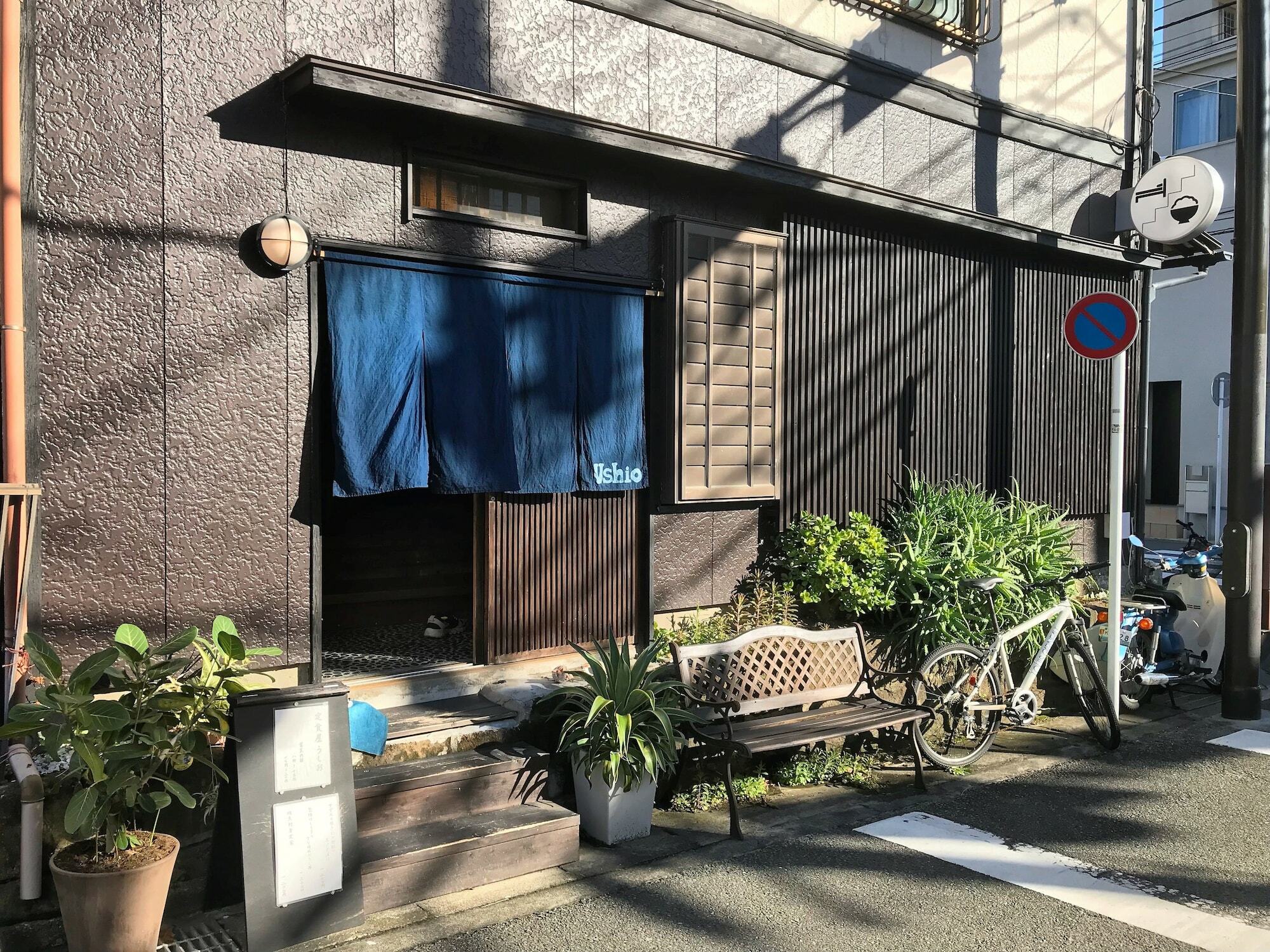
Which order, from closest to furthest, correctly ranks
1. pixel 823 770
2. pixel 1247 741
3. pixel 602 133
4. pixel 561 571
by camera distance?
pixel 823 770, pixel 602 133, pixel 561 571, pixel 1247 741

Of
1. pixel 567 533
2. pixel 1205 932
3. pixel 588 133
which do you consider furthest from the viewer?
pixel 567 533

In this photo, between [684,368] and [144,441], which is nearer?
[144,441]

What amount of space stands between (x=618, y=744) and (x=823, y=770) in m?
1.99

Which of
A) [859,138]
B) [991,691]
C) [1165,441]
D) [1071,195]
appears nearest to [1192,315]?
[1165,441]

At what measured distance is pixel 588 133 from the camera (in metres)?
7.66

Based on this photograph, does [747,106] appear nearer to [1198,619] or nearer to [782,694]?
[782,694]

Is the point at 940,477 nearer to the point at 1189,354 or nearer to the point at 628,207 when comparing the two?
the point at 628,207

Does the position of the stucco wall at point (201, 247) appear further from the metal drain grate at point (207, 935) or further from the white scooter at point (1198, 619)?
the white scooter at point (1198, 619)

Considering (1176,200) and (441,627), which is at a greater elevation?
(1176,200)

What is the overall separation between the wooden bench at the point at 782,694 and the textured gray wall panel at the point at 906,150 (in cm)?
492

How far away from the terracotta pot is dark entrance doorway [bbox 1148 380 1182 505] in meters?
28.2

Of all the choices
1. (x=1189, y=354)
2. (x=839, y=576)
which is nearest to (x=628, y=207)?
(x=839, y=576)

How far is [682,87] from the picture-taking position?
8.69 metres

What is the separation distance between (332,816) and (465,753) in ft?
4.62
